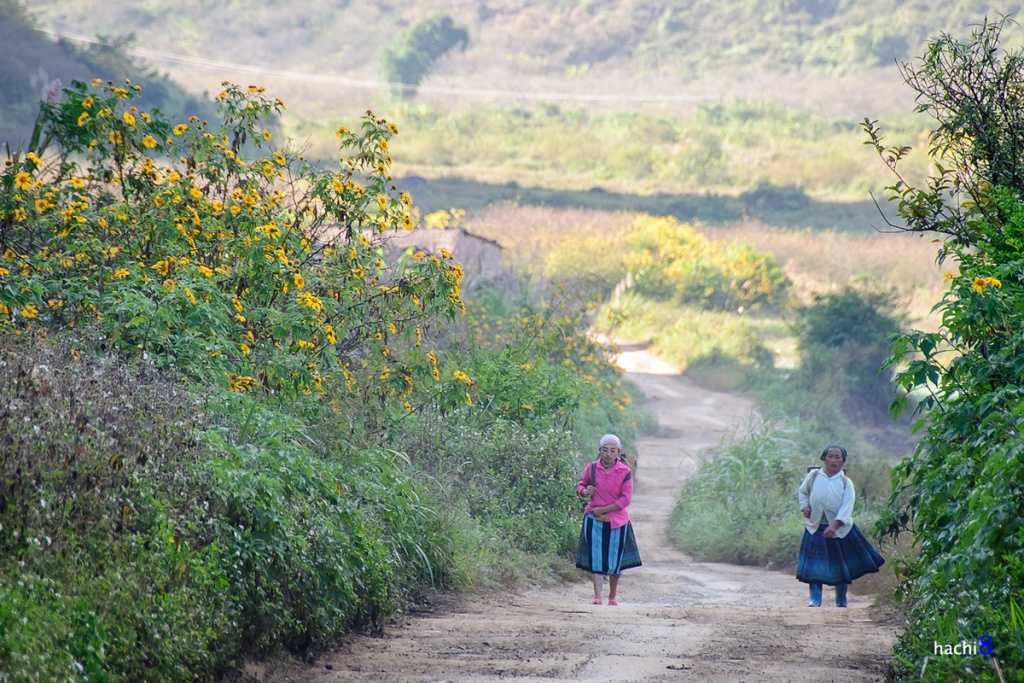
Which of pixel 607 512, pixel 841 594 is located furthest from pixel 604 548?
pixel 841 594

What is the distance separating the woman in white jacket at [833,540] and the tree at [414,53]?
65.8 meters

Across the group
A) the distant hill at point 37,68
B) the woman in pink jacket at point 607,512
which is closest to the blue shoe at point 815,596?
the woman in pink jacket at point 607,512

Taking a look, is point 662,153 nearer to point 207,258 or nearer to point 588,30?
point 588,30

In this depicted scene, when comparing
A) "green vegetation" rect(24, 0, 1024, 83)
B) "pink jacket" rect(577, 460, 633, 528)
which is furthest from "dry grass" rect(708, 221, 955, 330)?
"green vegetation" rect(24, 0, 1024, 83)

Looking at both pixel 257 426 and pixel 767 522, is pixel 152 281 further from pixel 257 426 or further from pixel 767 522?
pixel 767 522

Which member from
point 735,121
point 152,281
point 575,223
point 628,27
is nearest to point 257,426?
point 152,281

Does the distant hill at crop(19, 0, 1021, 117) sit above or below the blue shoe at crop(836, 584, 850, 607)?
above

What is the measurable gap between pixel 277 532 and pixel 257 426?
2.81 feet

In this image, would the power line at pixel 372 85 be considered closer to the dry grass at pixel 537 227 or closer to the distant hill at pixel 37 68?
the distant hill at pixel 37 68

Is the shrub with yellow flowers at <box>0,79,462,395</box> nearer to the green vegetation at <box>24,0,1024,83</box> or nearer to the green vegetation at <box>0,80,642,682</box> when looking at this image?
the green vegetation at <box>0,80,642,682</box>

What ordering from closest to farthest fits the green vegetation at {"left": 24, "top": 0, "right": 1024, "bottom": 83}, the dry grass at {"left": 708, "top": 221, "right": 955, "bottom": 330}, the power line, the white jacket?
the white jacket → the dry grass at {"left": 708, "top": 221, "right": 955, "bottom": 330} → the power line → the green vegetation at {"left": 24, "top": 0, "right": 1024, "bottom": 83}

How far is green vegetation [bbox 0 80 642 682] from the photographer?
389cm

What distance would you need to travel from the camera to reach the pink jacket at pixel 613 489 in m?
8.02

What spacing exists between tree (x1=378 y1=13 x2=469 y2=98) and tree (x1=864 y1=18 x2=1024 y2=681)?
67.6 metres
